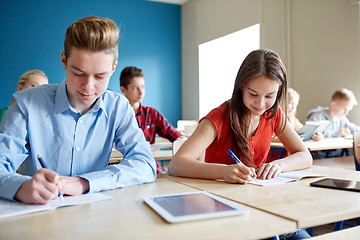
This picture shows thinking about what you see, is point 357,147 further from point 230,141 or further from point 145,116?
point 145,116

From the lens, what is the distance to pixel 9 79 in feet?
19.3

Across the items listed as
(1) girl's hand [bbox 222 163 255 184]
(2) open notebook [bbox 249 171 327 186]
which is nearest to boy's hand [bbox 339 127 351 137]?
(2) open notebook [bbox 249 171 327 186]

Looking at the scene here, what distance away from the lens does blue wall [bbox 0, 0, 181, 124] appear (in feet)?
19.3

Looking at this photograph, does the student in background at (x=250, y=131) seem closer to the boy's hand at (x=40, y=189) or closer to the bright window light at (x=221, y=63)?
the boy's hand at (x=40, y=189)

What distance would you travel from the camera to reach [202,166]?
1.28 m

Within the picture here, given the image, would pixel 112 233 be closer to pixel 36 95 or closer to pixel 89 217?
pixel 89 217

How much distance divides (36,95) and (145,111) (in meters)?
1.96

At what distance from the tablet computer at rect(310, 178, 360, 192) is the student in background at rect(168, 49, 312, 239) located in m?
0.18

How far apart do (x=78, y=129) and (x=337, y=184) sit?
36.2 inches

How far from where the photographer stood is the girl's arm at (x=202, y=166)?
3.83ft

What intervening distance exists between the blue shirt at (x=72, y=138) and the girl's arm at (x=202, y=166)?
136 millimetres

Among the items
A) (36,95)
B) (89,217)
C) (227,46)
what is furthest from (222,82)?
(89,217)

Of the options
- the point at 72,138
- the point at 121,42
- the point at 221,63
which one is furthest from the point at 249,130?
the point at 221,63

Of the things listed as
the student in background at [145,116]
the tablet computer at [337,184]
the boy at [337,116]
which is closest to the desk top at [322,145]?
the boy at [337,116]
